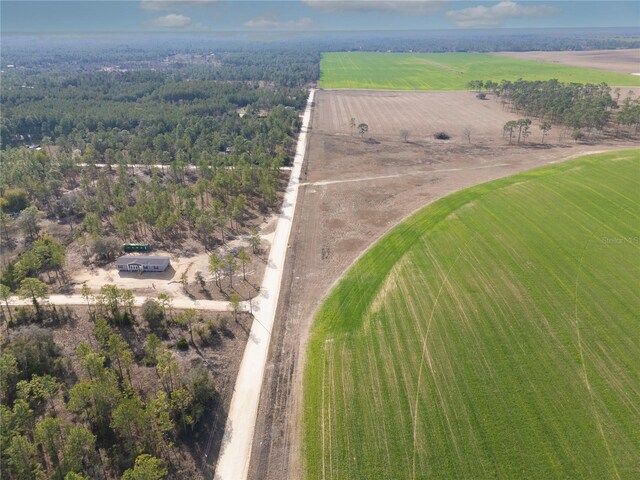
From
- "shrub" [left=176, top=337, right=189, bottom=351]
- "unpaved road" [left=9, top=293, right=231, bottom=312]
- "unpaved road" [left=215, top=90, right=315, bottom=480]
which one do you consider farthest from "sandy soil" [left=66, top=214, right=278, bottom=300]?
"shrub" [left=176, top=337, right=189, bottom=351]

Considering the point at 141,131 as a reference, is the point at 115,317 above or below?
below

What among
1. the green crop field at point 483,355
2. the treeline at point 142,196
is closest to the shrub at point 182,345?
the green crop field at point 483,355

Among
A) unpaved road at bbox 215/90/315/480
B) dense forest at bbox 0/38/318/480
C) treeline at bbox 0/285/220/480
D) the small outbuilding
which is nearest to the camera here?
treeline at bbox 0/285/220/480

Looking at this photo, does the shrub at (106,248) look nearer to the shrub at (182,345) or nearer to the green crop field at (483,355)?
the shrub at (182,345)

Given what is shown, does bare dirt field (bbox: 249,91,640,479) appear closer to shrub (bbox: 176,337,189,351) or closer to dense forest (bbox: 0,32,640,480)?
dense forest (bbox: 0,32,640,480)

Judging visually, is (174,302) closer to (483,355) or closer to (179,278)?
(179,278)

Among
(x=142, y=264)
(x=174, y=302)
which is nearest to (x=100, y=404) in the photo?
(x=174, y=302)
